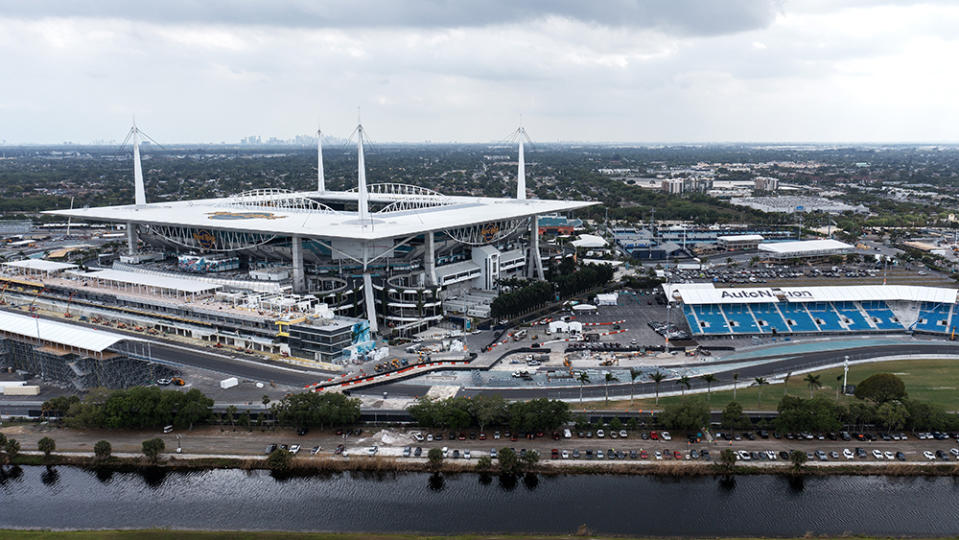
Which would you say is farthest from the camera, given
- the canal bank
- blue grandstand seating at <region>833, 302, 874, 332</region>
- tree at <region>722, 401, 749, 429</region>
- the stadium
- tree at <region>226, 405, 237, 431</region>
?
the stadium

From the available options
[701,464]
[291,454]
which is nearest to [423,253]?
[291,454]

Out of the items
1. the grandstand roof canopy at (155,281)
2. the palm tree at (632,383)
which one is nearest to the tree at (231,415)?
the grandstand roof canopy at (155,281)

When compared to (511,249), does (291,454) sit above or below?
below

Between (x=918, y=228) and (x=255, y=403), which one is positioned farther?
(x=918, y=228)

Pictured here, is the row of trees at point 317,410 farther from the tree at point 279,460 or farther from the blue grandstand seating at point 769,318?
the blue grandstand seating at point 769,318

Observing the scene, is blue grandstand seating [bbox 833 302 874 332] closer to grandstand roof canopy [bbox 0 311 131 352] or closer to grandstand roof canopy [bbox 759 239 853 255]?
grandstand roof canopy [bbox 759 239 853 255]

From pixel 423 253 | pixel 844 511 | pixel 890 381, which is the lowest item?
pixel 844 511

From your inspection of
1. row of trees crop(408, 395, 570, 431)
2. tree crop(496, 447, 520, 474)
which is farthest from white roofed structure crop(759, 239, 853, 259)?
tree crop(496, 447, 520, 474)

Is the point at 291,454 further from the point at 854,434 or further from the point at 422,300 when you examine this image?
the point at 854,434
